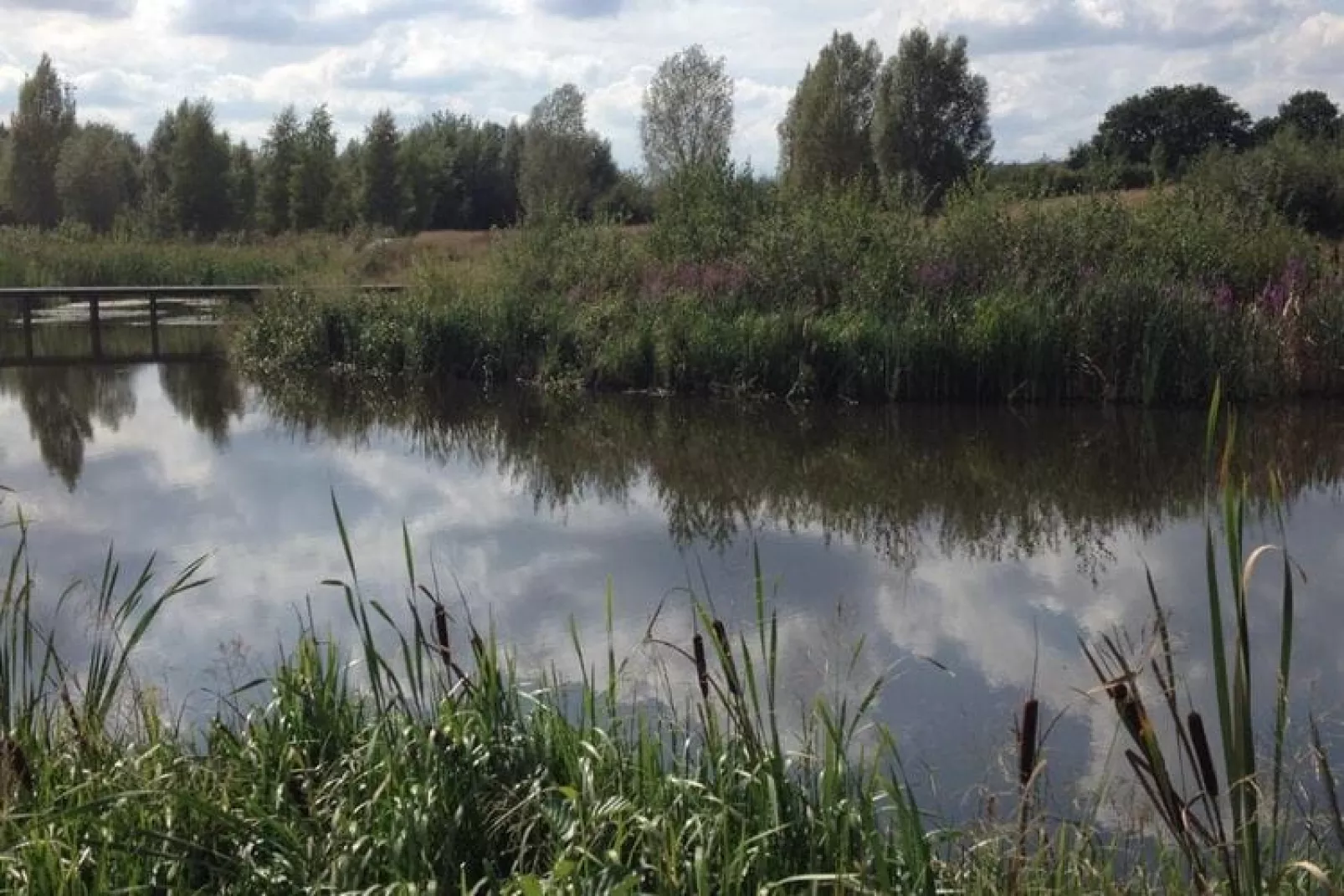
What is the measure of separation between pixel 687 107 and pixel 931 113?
30.5 feet

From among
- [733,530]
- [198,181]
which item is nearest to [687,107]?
[198,181]

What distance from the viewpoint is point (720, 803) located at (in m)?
3.00

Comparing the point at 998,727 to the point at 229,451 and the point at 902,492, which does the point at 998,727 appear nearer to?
the point at 902,492

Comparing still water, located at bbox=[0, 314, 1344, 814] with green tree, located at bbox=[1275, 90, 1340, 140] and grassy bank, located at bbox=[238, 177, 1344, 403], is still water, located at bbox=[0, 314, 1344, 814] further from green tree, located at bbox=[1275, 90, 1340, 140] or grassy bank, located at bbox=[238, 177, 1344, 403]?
green tree, located at bbox=[1275, 90, 1340, 140]

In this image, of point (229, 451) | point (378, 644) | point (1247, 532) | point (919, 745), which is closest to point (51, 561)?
point (378, 644)

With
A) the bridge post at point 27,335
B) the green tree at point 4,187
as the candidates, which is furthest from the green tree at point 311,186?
the bridge post at point 27,335

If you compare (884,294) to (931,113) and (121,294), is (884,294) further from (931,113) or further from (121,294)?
(931,113)

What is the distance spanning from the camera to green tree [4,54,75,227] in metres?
38.5

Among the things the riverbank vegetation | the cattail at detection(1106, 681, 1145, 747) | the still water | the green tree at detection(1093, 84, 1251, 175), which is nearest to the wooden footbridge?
the riverbank vegetation

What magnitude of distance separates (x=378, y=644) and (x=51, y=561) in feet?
9.52

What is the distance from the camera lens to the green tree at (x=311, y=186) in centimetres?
3422

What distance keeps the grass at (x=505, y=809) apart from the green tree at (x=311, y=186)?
31529 millimetres

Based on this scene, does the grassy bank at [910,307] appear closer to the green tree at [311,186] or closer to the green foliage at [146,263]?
the green foliage at [146,263]

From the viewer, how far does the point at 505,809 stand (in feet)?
10.8
